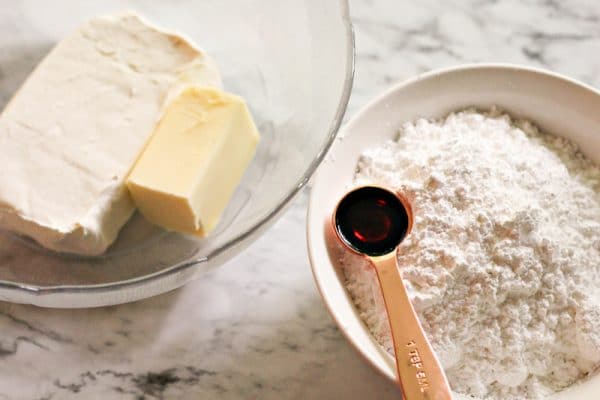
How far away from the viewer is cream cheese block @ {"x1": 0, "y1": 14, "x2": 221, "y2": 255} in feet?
2.98

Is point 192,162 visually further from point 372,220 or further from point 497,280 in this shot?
point 497,280

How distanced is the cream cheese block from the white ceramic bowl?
0.26 meters

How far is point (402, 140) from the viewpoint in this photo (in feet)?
2.98

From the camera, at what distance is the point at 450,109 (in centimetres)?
95

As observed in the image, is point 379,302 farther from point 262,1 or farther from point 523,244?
point 262,1

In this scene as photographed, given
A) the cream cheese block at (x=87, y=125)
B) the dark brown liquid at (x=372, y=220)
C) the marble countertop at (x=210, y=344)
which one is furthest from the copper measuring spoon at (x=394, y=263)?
the cream cheese block at (x=87, y=125)

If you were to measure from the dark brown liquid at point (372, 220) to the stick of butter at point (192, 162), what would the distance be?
194 mm

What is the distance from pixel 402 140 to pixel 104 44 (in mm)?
479

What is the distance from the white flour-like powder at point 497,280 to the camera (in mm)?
762

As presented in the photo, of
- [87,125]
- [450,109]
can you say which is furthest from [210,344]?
[450,109]

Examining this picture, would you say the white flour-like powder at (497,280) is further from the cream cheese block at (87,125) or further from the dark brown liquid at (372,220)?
the cream cheese block at (87,125)

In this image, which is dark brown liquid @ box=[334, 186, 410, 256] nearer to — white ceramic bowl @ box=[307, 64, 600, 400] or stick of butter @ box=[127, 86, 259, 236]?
white ceramic bowl @ box=[307, 64, 600, 400]

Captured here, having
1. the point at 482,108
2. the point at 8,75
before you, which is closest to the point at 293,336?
the point at 482,108

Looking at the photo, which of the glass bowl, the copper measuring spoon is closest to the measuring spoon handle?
the copper measuring spoon
